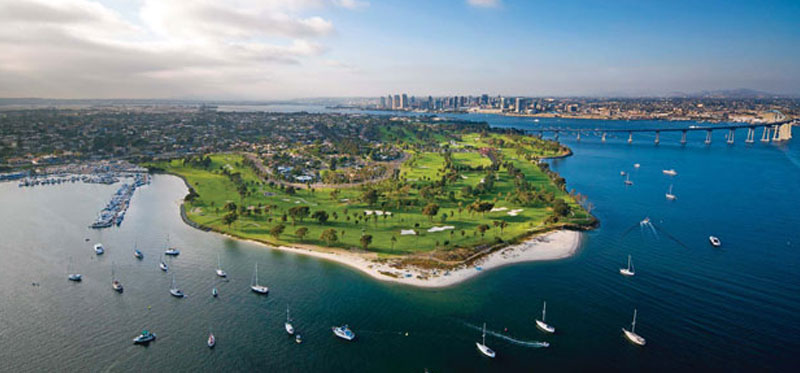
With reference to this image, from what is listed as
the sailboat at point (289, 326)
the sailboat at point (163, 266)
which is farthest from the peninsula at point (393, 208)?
the sailboat at point (289, 326)

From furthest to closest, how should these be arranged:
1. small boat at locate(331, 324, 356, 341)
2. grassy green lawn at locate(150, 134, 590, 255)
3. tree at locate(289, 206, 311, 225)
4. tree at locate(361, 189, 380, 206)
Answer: tree at locate(361, 189, 380, 206)
tree at locate(289, 206, 311, 225)
grassy green lawn at locate(150, 134, 590, 255)
small boat at locate(331, 324, 356, 341)

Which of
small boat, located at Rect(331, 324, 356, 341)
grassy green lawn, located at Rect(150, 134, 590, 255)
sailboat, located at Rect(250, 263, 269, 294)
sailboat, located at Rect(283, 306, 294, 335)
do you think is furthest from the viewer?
grassy green lawn, located at Rect(150, 134, 590, 255)

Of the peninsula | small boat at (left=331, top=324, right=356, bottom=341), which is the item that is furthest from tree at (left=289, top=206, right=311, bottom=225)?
small boat at (left=331, top=324, right=356, bottom=341)

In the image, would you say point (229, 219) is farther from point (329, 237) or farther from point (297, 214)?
point (329, 237)

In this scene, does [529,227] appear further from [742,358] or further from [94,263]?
[94,263]

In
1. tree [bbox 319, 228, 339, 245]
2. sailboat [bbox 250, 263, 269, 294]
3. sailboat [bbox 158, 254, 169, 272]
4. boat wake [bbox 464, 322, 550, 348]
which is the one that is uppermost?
tree [bbox 319, 228, 339, 245]

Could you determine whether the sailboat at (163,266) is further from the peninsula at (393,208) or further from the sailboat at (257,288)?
the sailboat at (257,288)

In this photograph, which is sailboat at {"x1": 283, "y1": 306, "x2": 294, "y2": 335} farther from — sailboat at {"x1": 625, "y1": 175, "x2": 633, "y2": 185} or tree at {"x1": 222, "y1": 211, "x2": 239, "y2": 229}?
sailboat at {"x1": 625, "y1": 175, "x2": 633, "y2": 185}
